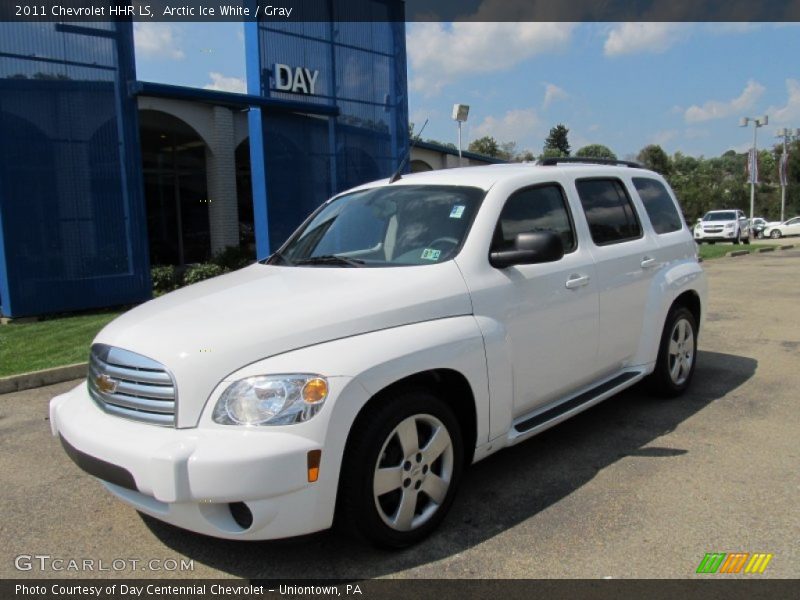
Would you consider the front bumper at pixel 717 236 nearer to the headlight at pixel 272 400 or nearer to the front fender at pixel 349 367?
the front fender at pixel 349 367

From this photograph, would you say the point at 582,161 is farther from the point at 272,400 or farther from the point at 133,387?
the point at 133,387

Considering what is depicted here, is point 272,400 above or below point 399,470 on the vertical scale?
above

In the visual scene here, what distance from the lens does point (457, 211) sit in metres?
3.81

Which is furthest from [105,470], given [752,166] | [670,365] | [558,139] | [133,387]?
[558,139]

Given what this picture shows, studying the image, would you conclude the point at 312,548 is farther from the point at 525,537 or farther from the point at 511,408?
the point at 511,408

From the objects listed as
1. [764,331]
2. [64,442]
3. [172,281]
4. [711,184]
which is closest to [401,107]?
[172,281]

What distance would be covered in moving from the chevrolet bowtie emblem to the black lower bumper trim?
0.29 meters

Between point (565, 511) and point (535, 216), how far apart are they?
1.73 metres

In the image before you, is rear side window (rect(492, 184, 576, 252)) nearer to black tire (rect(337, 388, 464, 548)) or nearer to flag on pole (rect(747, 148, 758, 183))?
black tire (rect(337, 388, 464, 548))

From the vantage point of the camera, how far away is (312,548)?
125 inches

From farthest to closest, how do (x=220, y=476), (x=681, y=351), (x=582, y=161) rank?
(x=681, y=351) < (x=582, y=161) < (x=220, y=476)

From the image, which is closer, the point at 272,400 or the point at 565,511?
the point at 272,400

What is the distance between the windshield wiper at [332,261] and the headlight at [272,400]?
113cm

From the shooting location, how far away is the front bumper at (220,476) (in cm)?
260
